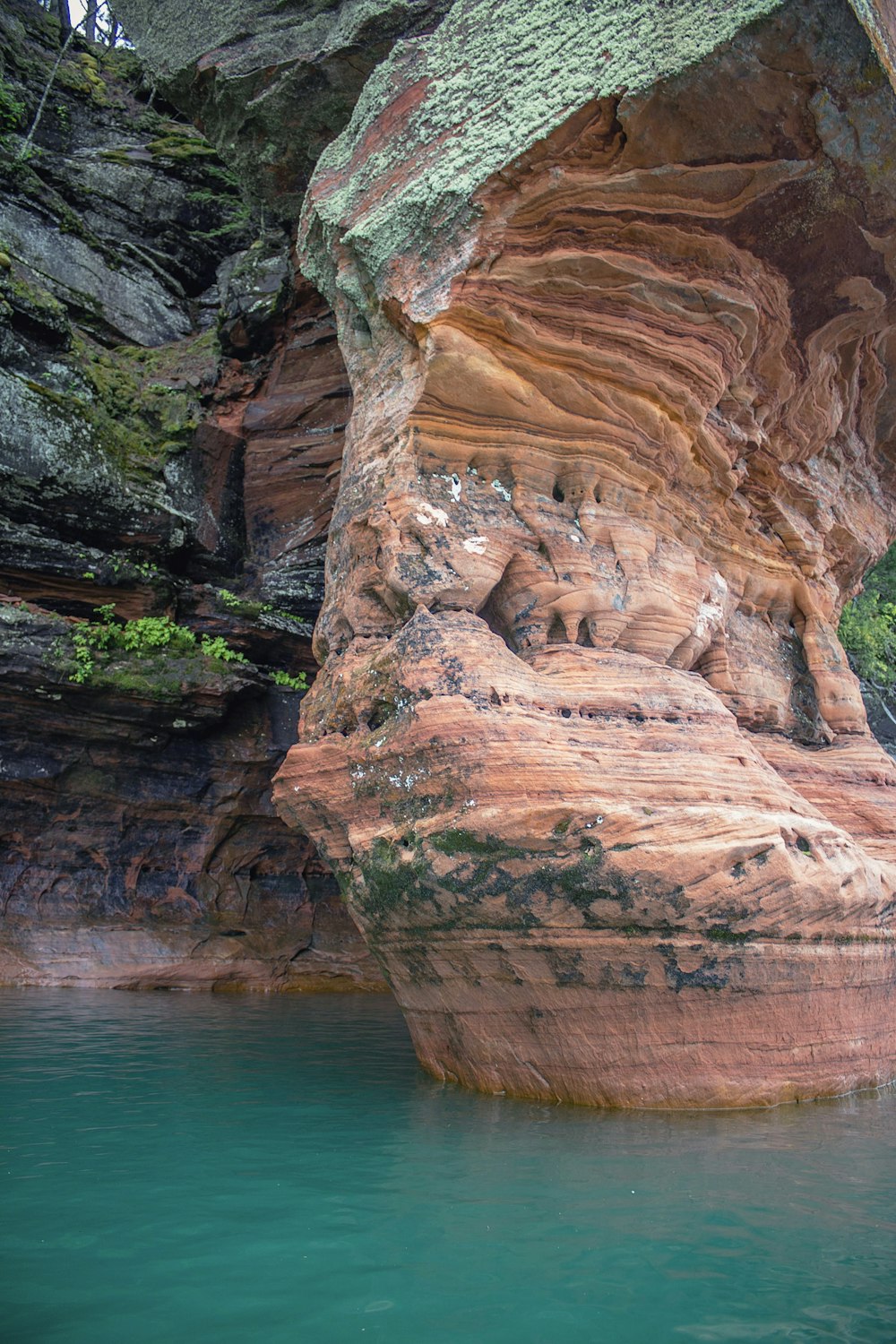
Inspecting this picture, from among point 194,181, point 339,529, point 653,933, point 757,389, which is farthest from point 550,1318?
point 194,181

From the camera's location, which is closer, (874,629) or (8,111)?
(874,629)

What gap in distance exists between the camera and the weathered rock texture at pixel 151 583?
10109 mm

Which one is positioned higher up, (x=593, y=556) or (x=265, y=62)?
(x=265, y=62)

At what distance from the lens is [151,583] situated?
10617 mm

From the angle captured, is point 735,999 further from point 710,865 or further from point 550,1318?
point 550,1318

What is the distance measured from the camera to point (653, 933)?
4.39 m

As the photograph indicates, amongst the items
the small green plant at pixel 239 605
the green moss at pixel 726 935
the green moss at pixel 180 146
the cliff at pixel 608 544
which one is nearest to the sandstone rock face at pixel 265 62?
the cliff at pixel 608 544

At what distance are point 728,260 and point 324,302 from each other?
267 inches

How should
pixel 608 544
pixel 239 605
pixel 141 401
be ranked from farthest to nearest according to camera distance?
pixel 141 401 → pixel 239 605 → pixel 608 544

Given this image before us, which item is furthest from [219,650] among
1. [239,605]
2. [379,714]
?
[379,714]

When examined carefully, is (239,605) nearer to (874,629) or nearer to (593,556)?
(593,556)

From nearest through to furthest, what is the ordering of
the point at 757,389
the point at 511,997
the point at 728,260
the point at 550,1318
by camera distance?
the point at 550,1318 → the point at 511,997 → the point at 728,260 → the point at 757,389

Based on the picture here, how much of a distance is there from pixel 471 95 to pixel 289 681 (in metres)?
7.04

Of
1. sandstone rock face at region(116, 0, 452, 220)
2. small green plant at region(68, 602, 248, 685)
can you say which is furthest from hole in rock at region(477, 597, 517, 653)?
small green plant at region(68, 602, 248, 685)
